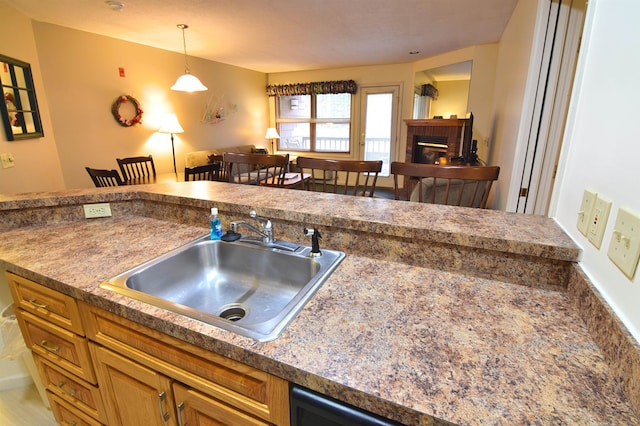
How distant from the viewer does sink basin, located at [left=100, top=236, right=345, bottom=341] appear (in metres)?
1.09

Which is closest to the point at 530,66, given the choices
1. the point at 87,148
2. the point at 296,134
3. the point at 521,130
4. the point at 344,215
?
the point at 521,130

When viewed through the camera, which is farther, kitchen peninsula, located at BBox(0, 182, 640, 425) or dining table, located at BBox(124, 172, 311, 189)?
dining table, located at BBox(124, 172, 311, 189)

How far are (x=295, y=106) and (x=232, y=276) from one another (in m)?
6.06

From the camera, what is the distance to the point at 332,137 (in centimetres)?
661

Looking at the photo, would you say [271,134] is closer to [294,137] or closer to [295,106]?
[294,137]

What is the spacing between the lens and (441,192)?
246cm

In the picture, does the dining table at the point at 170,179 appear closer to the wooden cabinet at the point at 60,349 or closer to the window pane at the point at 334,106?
the window pane at the point at 334,106

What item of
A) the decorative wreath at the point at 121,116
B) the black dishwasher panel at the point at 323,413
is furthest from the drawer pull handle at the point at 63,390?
the decorative wreath at the point at 121,116

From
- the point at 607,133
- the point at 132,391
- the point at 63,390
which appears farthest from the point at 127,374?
the point at 607,133

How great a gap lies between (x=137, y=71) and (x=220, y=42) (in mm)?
1182

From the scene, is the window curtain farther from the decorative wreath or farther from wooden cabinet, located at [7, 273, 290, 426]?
wooden cabinet, located at [7, 273, 290, 426]

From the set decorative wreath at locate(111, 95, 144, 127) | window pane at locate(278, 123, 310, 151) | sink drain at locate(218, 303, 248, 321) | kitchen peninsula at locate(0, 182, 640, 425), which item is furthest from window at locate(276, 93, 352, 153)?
sink drain at locate(218, 303, 248, 321)

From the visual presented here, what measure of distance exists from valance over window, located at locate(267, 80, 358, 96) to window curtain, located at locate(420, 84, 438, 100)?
4.90 ft

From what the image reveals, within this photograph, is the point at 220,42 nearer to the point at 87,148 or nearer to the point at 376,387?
the point at 87,148
